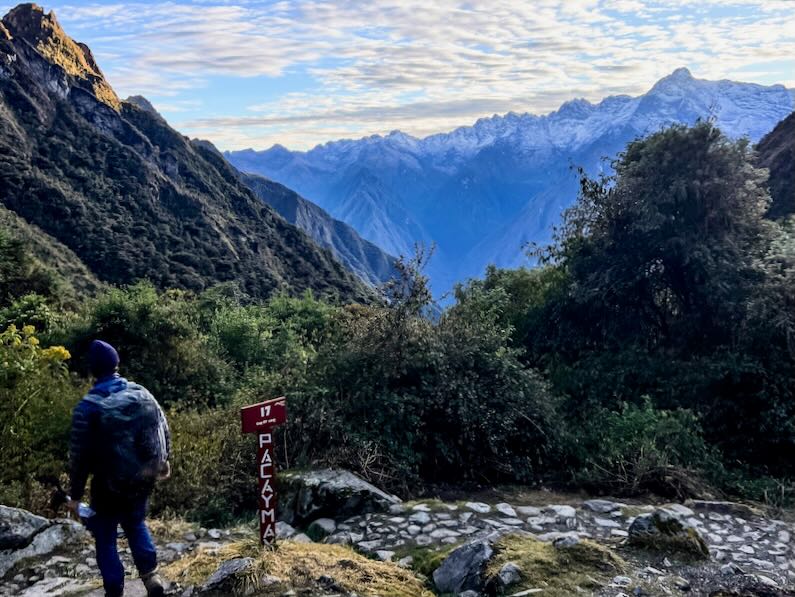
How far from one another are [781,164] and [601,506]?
2614 cm

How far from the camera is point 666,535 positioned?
18.4ft

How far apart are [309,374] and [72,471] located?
4.69m

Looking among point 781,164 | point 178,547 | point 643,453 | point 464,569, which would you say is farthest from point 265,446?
point 781,164

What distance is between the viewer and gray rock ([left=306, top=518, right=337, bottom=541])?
6477 millimetres

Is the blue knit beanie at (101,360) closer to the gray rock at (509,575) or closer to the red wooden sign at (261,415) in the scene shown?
the red wooden sign at (261,415)

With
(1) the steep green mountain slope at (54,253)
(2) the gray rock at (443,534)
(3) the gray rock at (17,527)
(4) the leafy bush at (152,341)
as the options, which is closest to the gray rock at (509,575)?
(2) the gray rock at (443,534)

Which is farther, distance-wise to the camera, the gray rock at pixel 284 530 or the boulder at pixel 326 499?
the boulder at pixel 326 499

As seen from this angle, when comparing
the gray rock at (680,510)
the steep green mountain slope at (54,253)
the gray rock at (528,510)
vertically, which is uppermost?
the steep green mountain slope at (54,253)

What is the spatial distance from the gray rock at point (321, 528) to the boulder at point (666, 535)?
9.53 feet

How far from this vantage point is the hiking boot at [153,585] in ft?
14.6

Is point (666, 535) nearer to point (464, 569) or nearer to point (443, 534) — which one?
point (464, 569)

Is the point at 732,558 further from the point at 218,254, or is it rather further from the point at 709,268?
the point at 218,254

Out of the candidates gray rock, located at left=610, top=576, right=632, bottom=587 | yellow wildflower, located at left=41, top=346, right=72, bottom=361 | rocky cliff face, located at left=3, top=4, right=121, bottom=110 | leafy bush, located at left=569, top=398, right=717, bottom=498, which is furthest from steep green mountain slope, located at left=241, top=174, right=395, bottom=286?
gray rock, located at left=610, top=576, right=632, bottom=587

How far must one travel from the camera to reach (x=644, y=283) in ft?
A: 41.6
